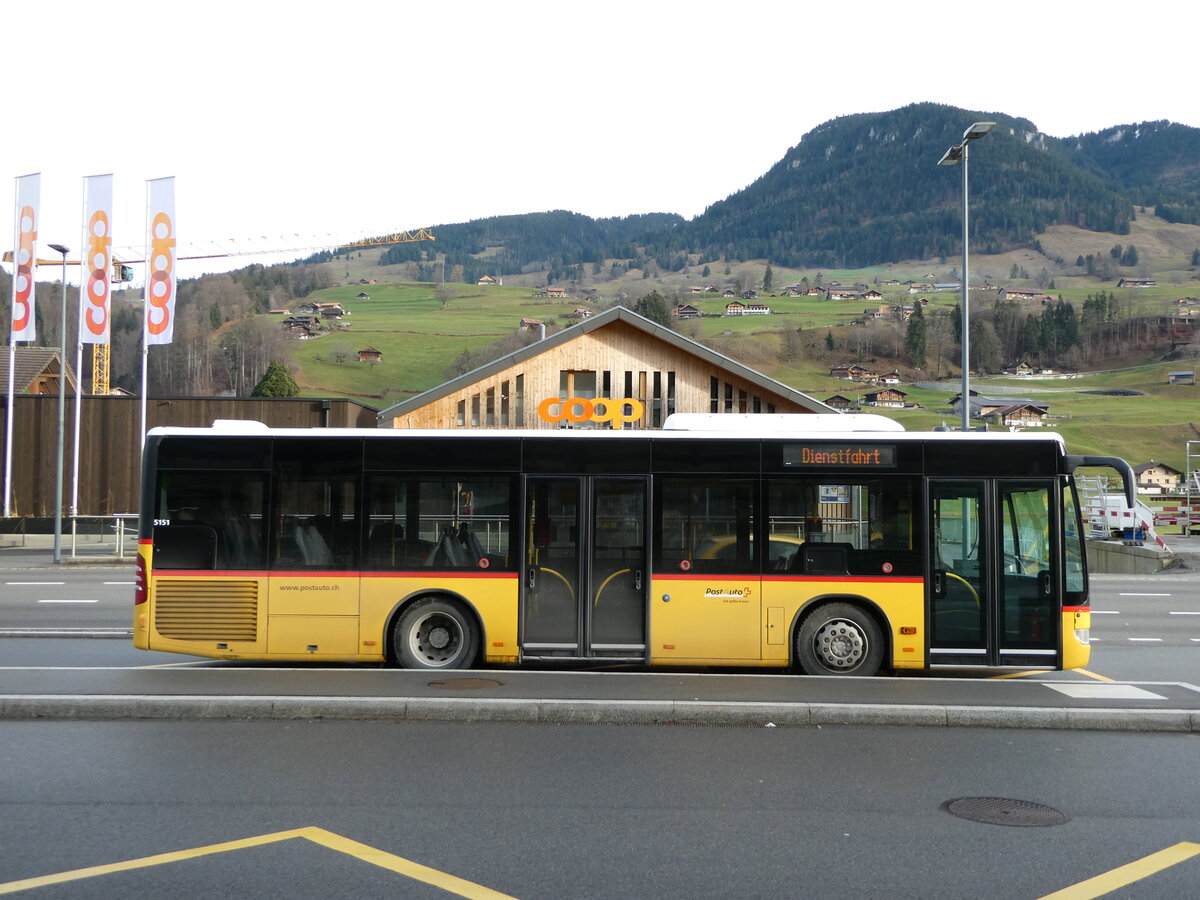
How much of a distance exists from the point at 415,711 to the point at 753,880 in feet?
14.1

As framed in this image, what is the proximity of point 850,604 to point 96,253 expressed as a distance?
31868 mm

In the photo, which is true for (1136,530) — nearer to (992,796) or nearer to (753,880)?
(992,796)

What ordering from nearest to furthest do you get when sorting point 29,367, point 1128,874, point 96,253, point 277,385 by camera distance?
point 1128,874 → point 96,253 → point 29,367 → point 277,385

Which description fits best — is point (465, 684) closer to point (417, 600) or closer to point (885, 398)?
point (417, 600)

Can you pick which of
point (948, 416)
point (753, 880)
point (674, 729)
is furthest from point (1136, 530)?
point (948, 416)

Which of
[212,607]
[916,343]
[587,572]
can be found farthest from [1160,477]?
[212,607]

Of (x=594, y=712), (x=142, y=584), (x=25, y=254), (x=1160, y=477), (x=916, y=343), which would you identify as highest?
(x=916, y=343)

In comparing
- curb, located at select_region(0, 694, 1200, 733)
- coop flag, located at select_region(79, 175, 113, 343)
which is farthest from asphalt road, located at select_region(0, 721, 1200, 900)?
coop flag, located at select_region(79, 175, 113, 343)

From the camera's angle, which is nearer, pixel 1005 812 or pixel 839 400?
pixel 1005 812

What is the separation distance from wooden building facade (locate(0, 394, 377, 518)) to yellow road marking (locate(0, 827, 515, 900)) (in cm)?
3733

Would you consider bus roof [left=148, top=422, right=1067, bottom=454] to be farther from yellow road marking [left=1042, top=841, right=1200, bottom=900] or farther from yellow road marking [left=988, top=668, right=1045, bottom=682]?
yellow road marking [left=1042, top=841, right=1200, bottom=900]

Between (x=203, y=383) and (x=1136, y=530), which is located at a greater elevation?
(x=203, y=383)

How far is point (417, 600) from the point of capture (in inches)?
449

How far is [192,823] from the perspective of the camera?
6.18m
